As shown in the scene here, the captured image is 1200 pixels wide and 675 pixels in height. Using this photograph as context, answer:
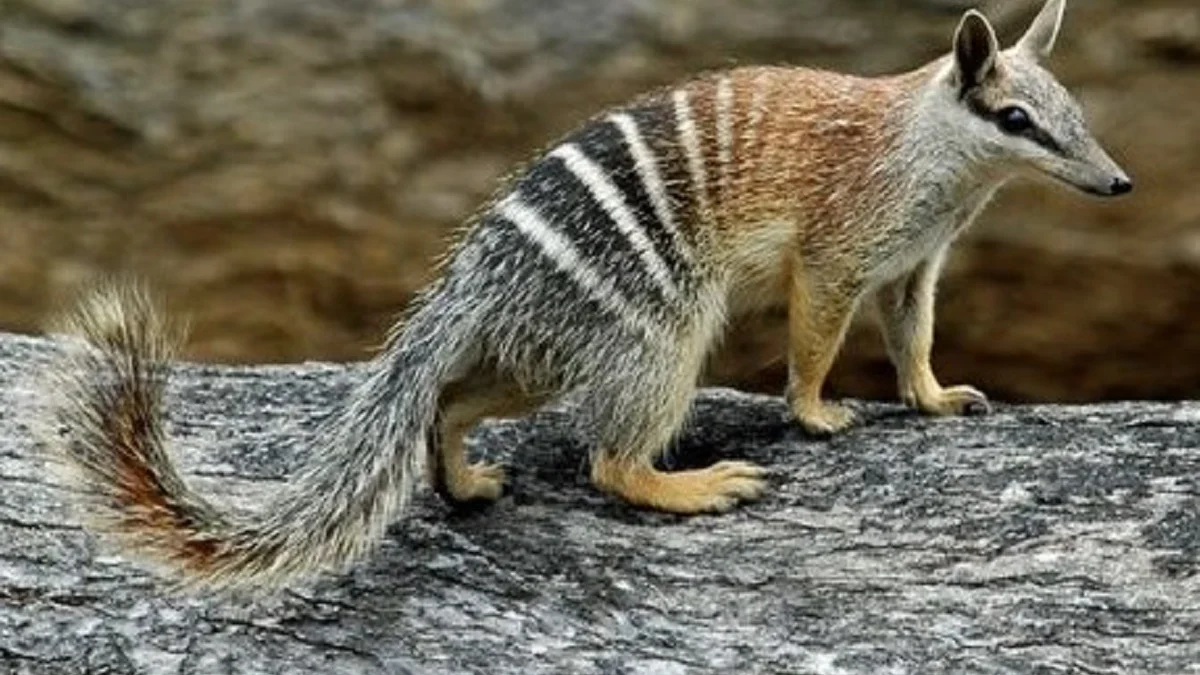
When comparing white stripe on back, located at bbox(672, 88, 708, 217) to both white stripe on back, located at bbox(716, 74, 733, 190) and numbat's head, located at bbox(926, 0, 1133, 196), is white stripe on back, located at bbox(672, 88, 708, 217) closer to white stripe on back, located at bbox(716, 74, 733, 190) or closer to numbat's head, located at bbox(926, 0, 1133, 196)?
white stripe on back, located at bbox(716, 74, 733, 190)

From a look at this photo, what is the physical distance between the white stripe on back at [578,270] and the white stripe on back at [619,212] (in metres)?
0.06

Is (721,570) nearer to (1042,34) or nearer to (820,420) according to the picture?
(820,420)

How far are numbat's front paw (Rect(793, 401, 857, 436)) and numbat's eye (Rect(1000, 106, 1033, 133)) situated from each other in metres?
0.56

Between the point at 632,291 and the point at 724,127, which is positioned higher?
the point at 724,127

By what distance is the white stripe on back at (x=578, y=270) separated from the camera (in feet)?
12.7

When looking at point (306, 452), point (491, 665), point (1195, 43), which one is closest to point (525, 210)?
point (306, 452)

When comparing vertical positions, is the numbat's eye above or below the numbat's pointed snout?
above

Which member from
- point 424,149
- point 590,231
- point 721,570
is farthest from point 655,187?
point 424,149

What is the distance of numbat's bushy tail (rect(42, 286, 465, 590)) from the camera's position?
3.56 m

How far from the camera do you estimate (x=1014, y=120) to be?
3982mm

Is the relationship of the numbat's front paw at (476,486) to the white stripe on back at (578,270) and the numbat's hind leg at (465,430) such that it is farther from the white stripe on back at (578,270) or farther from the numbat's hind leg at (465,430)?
the white stripe on back at (578,270)

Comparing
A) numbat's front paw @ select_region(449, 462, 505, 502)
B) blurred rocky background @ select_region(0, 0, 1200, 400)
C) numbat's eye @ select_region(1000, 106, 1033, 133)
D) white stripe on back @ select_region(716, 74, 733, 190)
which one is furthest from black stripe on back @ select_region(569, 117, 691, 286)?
blurred rocky background @ select_region(0, 0, 1200, 400)

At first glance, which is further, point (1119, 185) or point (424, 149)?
point (424, 149)

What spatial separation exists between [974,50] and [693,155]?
46cm
